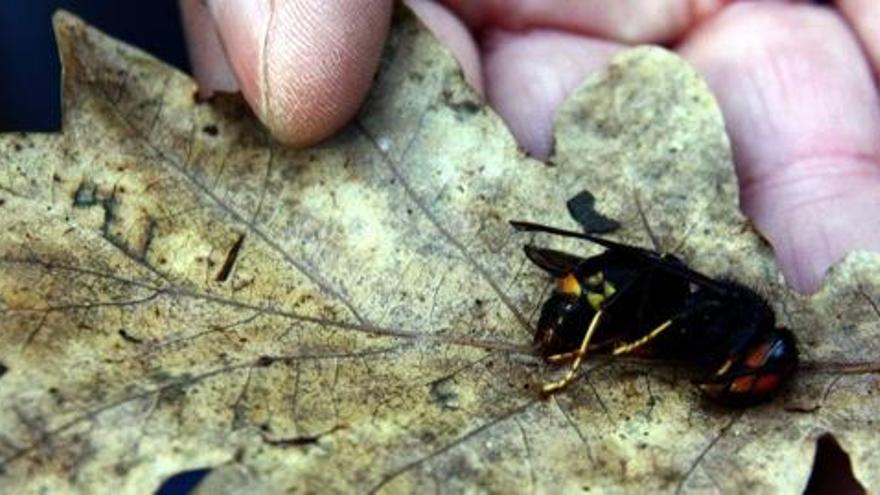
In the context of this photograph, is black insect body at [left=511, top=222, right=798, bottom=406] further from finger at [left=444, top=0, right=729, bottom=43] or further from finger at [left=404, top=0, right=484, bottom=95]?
finger at [left=444, top=0, right=729, bottom=43]

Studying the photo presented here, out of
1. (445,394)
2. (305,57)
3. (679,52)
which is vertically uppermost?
(305,57)

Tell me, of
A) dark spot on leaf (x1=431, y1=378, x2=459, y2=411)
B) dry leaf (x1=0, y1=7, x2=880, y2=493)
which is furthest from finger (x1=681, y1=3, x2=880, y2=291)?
dark spot on leaf (x1=431, y1=378, x2=459, y2=411)

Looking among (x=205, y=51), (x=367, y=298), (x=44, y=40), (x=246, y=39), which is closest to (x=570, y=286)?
(x=367, y=298)

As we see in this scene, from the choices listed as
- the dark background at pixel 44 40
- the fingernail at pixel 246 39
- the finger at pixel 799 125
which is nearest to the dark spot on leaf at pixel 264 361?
the fingernail at pixel 246 39

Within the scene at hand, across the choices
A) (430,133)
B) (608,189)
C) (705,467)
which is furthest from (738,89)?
(705,467)

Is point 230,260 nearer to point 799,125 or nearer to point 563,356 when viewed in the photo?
point 563,356

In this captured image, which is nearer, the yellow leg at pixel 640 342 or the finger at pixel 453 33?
the yellow leg at pixel 640 342

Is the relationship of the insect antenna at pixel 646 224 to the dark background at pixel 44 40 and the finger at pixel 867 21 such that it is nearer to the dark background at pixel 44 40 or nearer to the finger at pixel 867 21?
the finger at pixel 867 21

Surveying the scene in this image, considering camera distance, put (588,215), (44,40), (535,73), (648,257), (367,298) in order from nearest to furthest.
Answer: (648,257)
(367,298)
(588,215)
(535,73)
(44,40)
